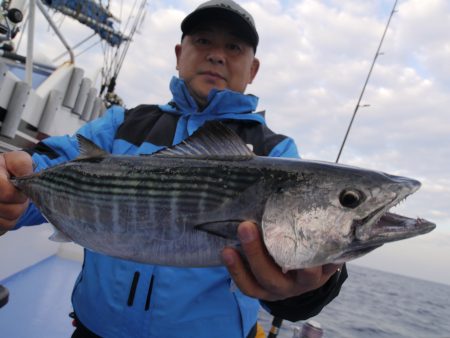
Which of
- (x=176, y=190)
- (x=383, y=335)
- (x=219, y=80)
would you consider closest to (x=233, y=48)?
(x=219, y=80)

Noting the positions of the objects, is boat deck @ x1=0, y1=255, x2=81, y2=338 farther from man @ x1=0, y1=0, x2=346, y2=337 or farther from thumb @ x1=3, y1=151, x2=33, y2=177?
thumb @ x1=3, y1=151, x2=33, y2=177

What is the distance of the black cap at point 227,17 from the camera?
3.14 m

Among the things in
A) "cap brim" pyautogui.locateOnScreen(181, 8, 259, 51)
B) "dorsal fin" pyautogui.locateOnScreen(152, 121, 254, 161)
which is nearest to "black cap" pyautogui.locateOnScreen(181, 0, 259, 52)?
"cap brim" pyautogui.locateOnScreen(181, 8, 259, 51)

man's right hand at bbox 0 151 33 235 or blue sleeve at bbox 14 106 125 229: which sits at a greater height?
blue sleeve at bbox 14 106 125 229

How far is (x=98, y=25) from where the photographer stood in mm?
24656

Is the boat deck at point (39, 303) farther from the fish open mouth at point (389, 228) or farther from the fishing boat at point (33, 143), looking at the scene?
the fish open mouth at point (389, 228)

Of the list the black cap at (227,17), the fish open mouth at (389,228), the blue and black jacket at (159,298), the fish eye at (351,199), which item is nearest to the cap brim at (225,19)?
the black cap at (227,17)

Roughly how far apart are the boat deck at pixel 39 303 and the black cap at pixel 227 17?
4.46 m

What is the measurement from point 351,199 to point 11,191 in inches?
81.9

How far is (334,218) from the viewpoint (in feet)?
5.64

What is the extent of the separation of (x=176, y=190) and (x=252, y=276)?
62 cm

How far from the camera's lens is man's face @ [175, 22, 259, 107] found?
10.4ft

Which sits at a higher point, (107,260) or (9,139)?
(9,139)

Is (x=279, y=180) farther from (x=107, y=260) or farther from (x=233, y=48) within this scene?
(x=233, y=48)
